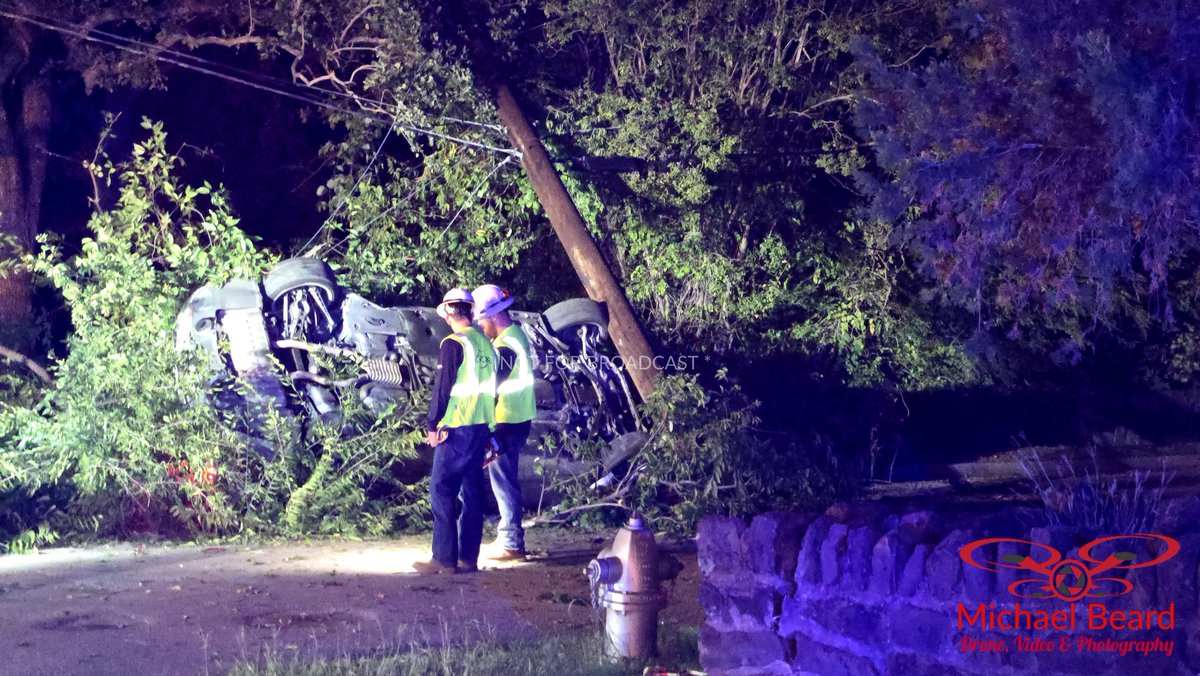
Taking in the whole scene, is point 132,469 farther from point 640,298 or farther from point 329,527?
point 640,298

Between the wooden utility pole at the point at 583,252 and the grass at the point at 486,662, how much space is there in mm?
5655

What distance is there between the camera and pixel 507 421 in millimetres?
8516

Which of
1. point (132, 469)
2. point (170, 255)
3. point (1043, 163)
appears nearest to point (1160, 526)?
point (1043, 163)

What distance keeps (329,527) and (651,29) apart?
7.57 m

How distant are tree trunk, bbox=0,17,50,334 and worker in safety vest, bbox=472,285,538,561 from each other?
6.35m

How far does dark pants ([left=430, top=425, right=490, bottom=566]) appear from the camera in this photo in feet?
26.2

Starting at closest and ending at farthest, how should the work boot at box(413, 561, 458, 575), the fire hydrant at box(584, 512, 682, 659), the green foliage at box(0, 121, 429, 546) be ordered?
the fire hydrant at box(584, 512, 682, 659) < the work boot at box(413, 561, 458, 575) < the green foliage at box(0, 121, 429, 546)

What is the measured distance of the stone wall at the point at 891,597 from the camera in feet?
12.2

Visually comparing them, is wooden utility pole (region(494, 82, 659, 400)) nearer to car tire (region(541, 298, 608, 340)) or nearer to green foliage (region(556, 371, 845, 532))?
car tire (region(541, 298, 608, 340))

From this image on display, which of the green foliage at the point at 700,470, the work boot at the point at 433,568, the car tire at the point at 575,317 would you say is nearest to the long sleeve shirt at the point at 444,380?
the work boot at the point at 433,568

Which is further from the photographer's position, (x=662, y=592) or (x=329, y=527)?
(x=329, y=527)

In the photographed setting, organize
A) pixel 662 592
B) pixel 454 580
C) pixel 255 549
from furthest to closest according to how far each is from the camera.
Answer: pixel 255 549 → pixel 454 580 → pixel 662 592

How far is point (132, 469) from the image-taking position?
377 inches

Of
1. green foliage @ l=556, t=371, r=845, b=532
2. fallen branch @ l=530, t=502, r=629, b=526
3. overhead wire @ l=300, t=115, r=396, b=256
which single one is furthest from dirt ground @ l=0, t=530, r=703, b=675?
overhead wire @ l=300, t=115, r=396, b=256
